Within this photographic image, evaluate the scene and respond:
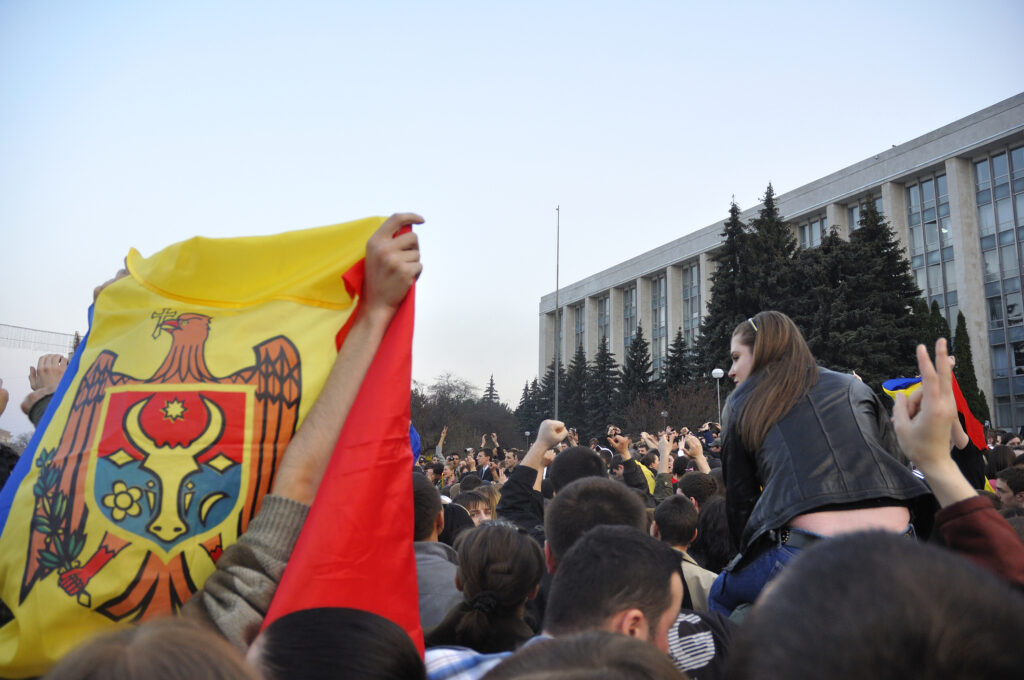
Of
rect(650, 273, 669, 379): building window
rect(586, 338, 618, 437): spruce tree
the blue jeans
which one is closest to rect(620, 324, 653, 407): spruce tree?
rect(586, 338, 618, 437): spruce tree

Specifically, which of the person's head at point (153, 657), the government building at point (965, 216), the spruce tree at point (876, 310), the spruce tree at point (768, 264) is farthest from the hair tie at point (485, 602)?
the government building at point (965, 216)

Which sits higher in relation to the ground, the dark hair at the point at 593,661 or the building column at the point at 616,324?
the building column at the point at 616,324

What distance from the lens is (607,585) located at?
2.17m

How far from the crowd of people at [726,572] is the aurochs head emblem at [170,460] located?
0.13 metres

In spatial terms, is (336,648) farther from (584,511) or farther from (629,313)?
(629,313)

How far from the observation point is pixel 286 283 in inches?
93.0

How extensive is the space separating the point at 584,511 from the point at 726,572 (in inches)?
25.0

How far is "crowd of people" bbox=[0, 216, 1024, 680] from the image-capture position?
0.77 m

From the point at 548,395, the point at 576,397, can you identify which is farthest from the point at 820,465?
the point at 548,395

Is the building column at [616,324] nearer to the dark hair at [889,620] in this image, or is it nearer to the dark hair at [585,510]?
the dark hair at [585,510]

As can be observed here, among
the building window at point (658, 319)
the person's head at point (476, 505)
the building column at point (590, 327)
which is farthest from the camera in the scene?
the building column at point (590, 327)

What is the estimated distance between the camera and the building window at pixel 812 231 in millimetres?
56875

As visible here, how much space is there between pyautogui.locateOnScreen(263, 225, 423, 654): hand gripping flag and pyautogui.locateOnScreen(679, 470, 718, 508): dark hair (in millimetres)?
3987

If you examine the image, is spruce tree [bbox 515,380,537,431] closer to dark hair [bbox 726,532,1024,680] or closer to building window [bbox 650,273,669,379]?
building window [bbox 650,273,669,379]
